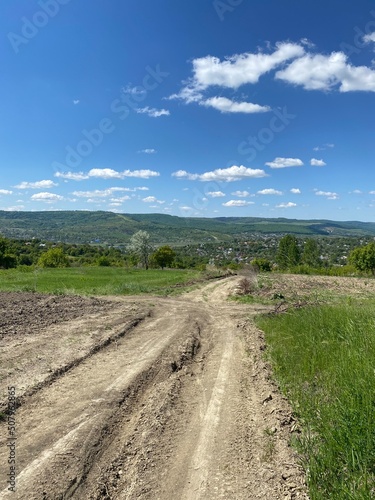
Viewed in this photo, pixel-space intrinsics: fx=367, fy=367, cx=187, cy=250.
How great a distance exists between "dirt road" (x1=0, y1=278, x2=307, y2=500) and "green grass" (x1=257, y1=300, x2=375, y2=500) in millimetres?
311

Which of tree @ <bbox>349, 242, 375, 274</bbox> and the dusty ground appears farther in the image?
tree @ <bbox>349, 242, 375, 274</bbox>

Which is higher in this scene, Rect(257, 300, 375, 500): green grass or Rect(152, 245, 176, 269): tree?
Rect(257, 300, 375, 500): green grass

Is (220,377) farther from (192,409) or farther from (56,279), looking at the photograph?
(56,279)

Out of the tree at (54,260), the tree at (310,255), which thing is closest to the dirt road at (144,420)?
the tree at (54,260)

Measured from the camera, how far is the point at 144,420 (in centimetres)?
623

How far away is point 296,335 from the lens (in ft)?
33.3

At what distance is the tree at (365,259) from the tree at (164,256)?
113 feet

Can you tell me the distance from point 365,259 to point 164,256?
37139 millimetres

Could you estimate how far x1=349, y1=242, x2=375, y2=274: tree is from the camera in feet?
214

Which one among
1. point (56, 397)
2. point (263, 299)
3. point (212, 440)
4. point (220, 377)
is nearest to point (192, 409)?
point (212, 440)

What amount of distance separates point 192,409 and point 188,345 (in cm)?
461
